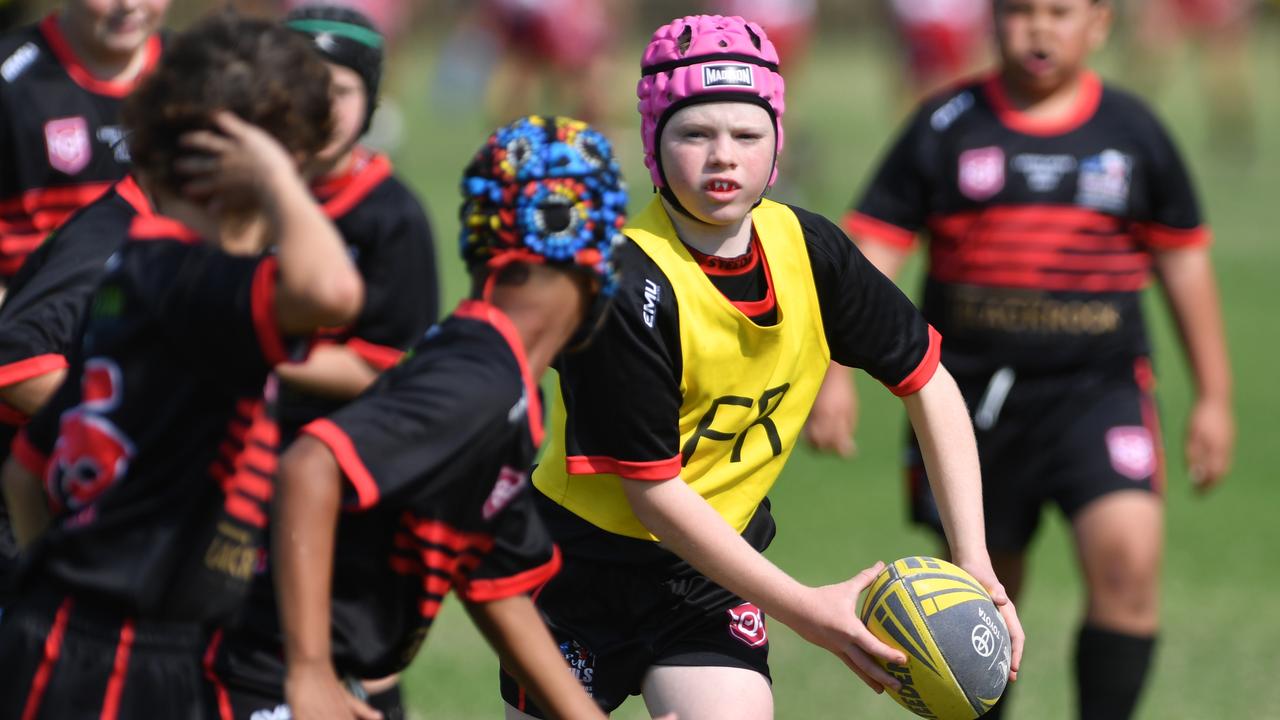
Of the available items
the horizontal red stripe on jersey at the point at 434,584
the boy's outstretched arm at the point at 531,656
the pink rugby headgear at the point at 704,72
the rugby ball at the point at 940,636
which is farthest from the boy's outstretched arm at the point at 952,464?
the horizontal red stripe on jersey at the point at 434,584

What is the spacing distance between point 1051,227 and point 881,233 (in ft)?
1.84

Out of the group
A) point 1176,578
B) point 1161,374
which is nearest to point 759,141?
point 1176,578

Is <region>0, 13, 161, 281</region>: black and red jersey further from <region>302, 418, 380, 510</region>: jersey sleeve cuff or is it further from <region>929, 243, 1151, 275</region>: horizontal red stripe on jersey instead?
<region>302, 418, 380, 510</region>: jersey sleeve cuff

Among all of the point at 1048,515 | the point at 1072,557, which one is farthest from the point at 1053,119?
the point at 1048,515

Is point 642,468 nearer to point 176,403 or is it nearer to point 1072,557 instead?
point 176,403

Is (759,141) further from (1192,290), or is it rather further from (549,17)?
(549,17)

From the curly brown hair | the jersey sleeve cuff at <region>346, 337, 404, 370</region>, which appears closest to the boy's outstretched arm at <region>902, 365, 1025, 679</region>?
the jersey sleeve cuff at <region>346, 337, 404, 370</region>

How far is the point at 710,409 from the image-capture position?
432 cm

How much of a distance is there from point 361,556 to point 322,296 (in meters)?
0.52

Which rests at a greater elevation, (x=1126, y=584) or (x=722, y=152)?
(x=722, y=152)

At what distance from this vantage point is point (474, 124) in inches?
1054

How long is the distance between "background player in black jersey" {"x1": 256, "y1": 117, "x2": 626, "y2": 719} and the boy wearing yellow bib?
58 centimetres

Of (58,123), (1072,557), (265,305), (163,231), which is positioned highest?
(58,123)

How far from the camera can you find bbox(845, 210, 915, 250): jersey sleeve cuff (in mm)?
6477
